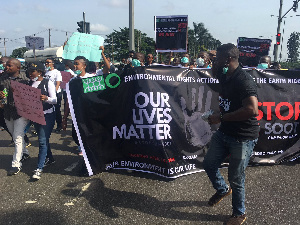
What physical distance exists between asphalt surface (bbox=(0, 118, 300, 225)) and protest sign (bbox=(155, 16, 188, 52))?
18.5ft

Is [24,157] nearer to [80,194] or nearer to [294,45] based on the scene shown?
[80,194]

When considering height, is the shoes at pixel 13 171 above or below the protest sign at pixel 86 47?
below

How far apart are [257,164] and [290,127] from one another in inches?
34.9

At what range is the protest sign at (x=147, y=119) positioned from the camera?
4.23 m

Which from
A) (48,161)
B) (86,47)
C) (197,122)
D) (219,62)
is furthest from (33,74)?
(219,62)

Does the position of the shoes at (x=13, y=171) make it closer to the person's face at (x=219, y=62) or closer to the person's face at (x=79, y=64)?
the person's face at (x=79, y=64)

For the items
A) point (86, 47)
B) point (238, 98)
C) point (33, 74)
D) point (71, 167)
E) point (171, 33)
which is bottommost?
point (71, 167)

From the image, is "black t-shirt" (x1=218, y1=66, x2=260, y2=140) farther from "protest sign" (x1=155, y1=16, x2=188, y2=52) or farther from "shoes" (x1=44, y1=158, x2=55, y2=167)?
"protest sign" (x1=155, y1=16, x2=188, y2=52)

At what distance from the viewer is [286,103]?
4.95 m

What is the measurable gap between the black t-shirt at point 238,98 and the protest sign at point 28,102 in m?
2.79

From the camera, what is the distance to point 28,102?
14.6 ft

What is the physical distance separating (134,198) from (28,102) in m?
2.25

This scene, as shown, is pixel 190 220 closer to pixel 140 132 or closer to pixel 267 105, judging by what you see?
pixel 140 132

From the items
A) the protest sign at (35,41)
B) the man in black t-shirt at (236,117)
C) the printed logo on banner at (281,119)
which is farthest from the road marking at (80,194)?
the protest sign at (35,41)
